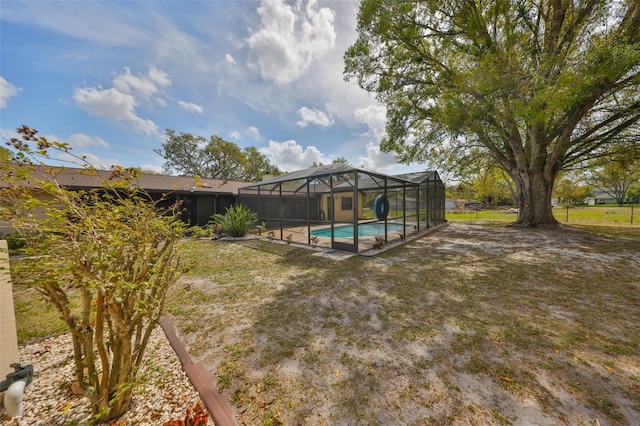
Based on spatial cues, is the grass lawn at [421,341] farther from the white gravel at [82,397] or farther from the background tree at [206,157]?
the background tree at [206,157]

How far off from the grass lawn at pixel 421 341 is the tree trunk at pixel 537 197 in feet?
23.1

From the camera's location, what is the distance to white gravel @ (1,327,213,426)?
5.34ft

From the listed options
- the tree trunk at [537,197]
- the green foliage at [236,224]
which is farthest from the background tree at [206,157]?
the tree trunk at [537,197]

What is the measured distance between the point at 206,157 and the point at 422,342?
95.5ft

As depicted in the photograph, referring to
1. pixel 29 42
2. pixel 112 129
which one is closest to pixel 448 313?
pixel 29 42

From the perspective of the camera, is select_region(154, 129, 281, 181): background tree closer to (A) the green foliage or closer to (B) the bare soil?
(A) the green foliage

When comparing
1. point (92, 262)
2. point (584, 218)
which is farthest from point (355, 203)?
point (584, 218)

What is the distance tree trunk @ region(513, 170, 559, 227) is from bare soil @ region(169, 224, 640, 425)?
703 centimetres

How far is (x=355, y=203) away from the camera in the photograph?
242 inches

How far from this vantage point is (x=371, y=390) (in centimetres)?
190

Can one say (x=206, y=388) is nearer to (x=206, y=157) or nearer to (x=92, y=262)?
(x=92, y=262)

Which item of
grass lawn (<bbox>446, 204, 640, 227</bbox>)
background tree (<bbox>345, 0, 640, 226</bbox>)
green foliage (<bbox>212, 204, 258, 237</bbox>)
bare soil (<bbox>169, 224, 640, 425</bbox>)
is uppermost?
background tree (<bbox>345, 0, 640, 226</bbox>)

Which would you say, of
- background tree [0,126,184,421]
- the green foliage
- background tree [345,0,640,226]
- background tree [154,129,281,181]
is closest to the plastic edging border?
background tree [0,126,184,421]

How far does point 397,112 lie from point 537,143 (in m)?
6.46
